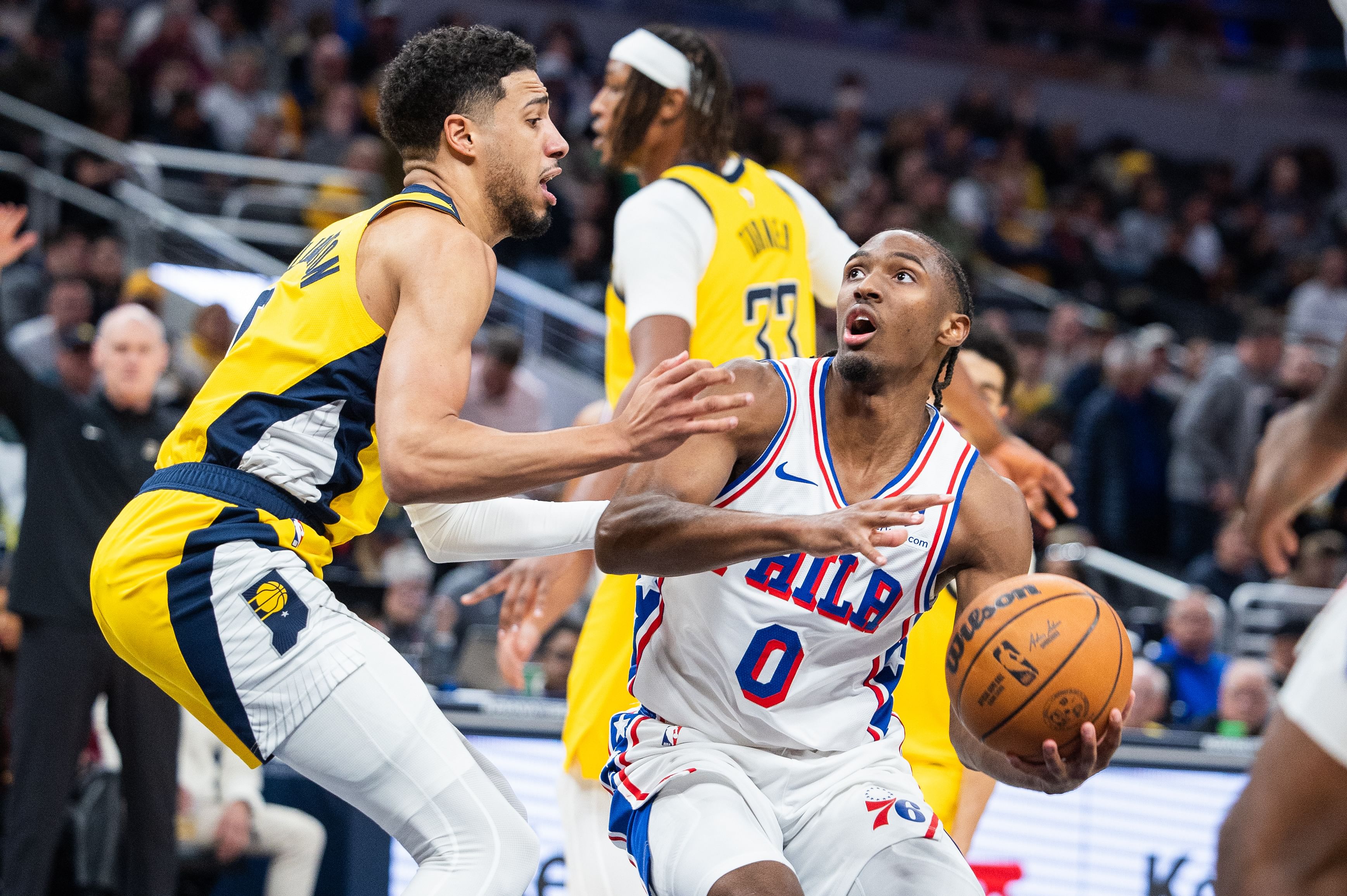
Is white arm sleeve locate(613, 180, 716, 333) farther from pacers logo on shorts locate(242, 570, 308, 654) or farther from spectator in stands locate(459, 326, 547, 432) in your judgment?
spectator in stands locate(459, 326, 547, 432)

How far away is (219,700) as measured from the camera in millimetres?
3021

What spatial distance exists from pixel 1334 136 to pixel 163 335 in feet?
56.1

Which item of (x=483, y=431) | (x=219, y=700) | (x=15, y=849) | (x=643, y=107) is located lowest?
(x=15, y=849)

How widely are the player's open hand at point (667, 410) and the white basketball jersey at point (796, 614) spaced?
47 centimetres

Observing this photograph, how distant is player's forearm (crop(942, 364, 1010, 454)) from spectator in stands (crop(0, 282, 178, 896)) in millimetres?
3132

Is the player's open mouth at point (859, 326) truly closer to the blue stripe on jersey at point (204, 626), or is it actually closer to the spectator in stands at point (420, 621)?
the blue stripe on jersey at point (204, 626)

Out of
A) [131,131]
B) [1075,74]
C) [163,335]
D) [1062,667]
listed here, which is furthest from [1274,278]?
[1062,667]

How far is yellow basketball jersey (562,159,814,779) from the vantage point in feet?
13.7

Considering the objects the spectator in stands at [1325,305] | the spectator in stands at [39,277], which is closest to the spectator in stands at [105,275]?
→ the spectator in stands at [39,277]

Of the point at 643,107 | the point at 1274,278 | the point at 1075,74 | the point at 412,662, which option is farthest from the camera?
the point at 1075,74

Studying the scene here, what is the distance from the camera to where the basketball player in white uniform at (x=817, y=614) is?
318 cm

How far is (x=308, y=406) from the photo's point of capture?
3.10 m

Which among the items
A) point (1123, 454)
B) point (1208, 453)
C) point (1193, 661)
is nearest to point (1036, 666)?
point (1193, 661)

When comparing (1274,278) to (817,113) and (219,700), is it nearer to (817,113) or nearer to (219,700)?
(817,113)
